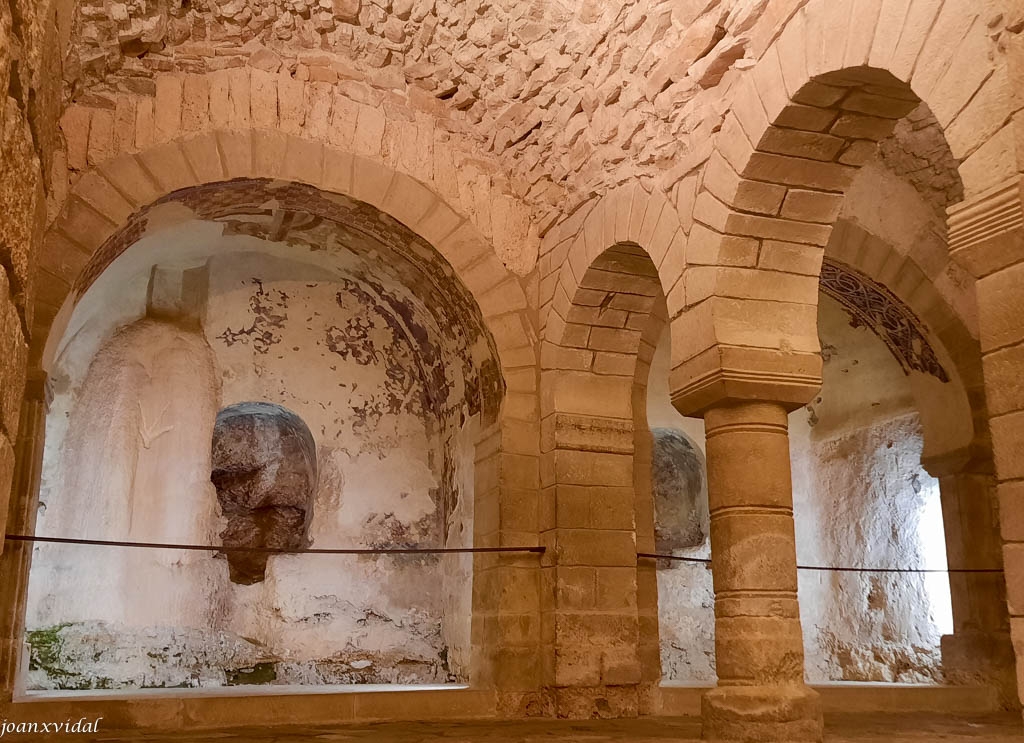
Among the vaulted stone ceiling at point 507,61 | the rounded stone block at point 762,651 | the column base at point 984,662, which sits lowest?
the column base at point 984,662

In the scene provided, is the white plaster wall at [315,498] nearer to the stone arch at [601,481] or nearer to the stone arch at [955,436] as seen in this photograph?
the stone arch at [601,481]

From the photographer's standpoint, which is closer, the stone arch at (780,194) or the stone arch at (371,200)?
the stone arch at (780,194)

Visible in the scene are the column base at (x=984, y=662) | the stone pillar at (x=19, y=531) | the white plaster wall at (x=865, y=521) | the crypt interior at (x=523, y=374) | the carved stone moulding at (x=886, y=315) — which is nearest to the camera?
the crypt interior at (x=523, y=374)

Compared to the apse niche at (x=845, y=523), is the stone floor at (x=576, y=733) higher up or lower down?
lower down

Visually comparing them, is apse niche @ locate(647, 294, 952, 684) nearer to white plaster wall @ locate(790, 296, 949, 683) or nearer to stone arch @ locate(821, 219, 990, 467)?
white plaster wall @ locate(790, 296, 949, 683)

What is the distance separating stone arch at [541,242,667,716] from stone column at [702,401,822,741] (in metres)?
1.48

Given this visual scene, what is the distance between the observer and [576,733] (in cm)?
476

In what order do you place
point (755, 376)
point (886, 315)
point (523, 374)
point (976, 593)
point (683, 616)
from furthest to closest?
point (683, 616) → point (886, 315) → point (976, 593) → point (523, 374) → point (755, 376)

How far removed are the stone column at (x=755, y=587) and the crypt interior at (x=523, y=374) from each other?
0.06 ft

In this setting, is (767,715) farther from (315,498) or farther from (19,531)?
(315,498)

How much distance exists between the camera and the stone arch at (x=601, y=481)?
5.70m

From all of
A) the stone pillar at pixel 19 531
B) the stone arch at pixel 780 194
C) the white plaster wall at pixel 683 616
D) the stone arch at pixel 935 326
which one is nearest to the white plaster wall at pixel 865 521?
the stone arch at pixel 935 326

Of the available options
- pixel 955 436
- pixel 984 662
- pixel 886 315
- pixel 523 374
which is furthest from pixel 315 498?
pixel 984 662

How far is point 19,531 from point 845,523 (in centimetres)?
665
